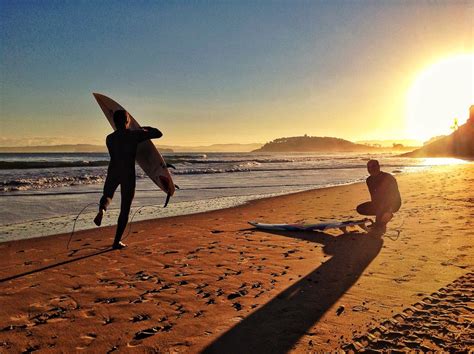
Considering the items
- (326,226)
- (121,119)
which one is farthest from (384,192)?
(121,119)

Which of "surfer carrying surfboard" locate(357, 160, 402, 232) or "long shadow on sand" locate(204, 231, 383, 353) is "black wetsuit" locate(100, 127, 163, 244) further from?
"surfer carrying surfboard" locate(357, 160, 402, 232)

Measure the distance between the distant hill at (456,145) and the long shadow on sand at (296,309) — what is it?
230 ft

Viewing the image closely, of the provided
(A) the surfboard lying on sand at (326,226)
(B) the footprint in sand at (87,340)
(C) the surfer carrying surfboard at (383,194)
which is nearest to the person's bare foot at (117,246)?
(B) the footprint in sand at (87,340)

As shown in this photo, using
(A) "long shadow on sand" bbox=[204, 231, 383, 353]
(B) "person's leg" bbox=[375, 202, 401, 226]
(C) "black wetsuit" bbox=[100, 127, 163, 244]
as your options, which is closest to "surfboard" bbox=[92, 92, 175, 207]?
(C) "black wetsuit" bbox=[100, 127, 163, 244]

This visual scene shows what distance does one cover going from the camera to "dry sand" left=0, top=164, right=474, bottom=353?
325cm

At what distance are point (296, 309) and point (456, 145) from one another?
77.4m

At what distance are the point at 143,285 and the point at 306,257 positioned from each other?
273 centimetres

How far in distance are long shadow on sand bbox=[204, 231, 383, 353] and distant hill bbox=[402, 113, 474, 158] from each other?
70.1 meters

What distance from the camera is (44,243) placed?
707 cm

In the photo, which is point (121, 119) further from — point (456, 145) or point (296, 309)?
point (456, 145)

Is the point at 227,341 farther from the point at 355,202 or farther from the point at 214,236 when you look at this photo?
the point at 355,202

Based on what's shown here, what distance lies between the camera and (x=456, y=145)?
224ft

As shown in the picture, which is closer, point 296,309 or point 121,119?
point 296,309

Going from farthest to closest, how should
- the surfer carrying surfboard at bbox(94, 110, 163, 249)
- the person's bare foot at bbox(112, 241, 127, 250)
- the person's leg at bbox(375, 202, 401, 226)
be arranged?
the person's leg at bbox(375, 202, 401, 226), the person's bare foot at bbox(112, 241, 127, 250), the surfer carrying surfboard at bbox(94, 110, 163, 249)
